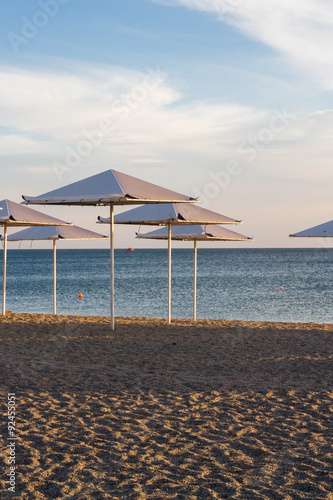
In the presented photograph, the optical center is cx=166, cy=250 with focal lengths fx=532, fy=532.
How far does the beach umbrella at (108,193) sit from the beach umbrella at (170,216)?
3.74 ft

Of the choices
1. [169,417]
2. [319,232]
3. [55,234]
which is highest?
[55,234]

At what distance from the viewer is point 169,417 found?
5160 millimetres

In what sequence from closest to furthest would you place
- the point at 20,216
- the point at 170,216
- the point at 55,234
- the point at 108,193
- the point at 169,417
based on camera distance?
the point at 169,417, the point at 108,193, the point at 170,216, the point at 20,216, the point at 55,234

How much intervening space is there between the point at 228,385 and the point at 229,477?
2557 mm

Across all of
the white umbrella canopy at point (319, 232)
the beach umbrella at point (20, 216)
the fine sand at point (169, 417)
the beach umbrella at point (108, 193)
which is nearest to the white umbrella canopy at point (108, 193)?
the beach umbrella at point (108, 193)

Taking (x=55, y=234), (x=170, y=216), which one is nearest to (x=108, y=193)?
(x=170, y=216)

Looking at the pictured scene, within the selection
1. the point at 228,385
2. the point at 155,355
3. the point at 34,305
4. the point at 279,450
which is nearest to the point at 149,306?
the point at 34,305

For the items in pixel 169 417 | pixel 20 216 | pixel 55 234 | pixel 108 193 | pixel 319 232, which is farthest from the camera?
pixel 55 234

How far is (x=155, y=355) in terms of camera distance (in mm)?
8047

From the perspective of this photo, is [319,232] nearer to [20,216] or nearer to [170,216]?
[170,216]

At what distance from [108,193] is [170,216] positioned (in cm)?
213

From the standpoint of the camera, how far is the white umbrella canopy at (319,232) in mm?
10734

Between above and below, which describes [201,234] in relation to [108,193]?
below

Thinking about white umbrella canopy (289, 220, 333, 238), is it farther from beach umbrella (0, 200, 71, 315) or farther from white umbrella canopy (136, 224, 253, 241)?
beach umbrella (0, 200, 71, 315)
